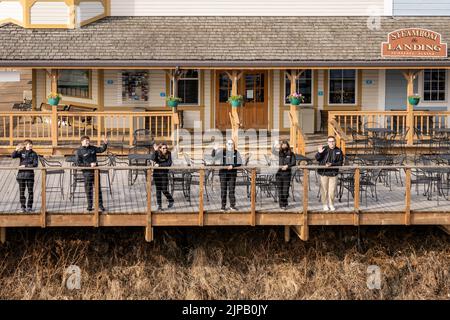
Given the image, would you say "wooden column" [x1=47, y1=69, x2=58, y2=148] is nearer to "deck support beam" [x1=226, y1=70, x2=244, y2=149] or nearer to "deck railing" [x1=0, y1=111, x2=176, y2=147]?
"deck railing" [x1=0, y1=111, x2=176, y2=147]

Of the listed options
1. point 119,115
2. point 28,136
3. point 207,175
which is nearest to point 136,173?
point 207,175

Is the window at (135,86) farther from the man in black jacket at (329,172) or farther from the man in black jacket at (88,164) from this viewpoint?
the man in black jacket at (329,172)

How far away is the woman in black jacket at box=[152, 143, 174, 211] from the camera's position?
1869 centimetres

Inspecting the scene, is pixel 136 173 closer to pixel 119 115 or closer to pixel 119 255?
pixel 119 255

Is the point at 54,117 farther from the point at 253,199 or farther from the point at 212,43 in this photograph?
the point at 253,199

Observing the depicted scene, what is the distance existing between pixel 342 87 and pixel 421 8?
330 cm

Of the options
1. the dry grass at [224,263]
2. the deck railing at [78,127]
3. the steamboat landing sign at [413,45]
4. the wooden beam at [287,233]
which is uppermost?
the steamboat landing sign at [413,45]

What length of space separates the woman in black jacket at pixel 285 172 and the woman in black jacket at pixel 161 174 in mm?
2141

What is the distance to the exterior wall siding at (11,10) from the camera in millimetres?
27484

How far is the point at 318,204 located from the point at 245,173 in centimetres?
199

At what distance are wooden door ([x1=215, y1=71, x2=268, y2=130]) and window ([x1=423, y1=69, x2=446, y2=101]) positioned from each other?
4.74 meters

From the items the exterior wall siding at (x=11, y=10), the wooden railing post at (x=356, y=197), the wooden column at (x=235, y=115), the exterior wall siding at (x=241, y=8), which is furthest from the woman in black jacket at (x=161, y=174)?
the exterior wall siding at (x=11, y=10)

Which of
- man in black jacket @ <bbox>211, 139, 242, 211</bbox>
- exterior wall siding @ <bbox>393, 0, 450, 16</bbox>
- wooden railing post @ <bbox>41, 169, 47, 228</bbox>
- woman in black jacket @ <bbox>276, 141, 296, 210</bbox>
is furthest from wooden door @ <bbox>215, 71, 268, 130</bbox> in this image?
wooden railing post @ <bbox>41, 169, 47, 228</bbox>

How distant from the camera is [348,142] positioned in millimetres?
26172
